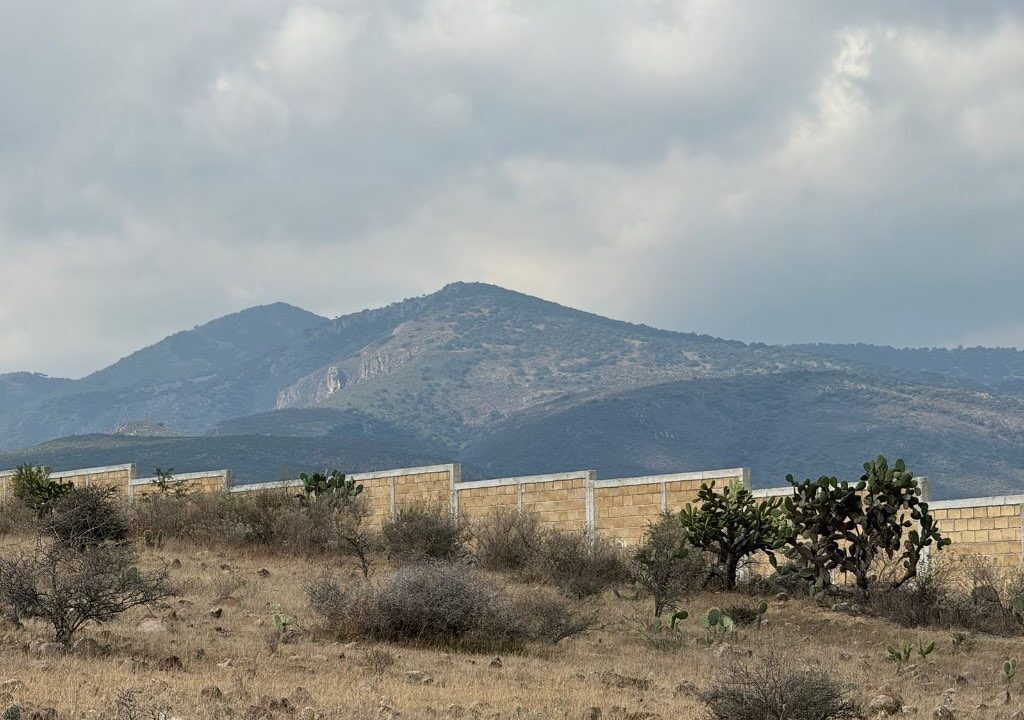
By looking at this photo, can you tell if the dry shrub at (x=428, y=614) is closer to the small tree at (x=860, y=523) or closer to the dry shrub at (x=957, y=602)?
the dry shrub at (x=957, y=602)

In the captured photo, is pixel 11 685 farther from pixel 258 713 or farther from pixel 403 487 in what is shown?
pixel 403 487

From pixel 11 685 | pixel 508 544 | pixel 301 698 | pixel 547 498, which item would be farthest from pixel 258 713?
pixel 547 498

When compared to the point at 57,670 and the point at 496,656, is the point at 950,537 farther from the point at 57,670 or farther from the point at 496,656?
the point at 57,670

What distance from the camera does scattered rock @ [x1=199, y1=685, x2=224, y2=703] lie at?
11953 millimetres

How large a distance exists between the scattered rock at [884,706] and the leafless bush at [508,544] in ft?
38.9

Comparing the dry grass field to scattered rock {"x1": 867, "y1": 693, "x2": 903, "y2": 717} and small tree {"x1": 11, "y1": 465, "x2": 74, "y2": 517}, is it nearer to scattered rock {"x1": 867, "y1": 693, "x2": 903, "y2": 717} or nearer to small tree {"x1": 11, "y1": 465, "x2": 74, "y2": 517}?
scattered rock {"x1": 867, "y1": 693, "x2": 903, "y2": 717}

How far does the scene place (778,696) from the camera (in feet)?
38.5

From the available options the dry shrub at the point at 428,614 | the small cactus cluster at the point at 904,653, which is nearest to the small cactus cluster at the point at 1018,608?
the small cactus cluster at the point at 904,653

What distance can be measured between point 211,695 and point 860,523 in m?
14.2

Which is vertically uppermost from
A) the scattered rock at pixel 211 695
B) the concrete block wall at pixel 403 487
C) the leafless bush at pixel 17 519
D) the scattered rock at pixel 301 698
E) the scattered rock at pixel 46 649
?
the concrete block wall at pixel 403 487

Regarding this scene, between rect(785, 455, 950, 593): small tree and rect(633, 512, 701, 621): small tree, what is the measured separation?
1799mm

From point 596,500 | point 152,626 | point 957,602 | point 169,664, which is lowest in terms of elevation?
point 957,602

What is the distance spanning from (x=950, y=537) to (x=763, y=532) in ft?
10.5

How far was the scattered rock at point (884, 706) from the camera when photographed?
45.0 ft
